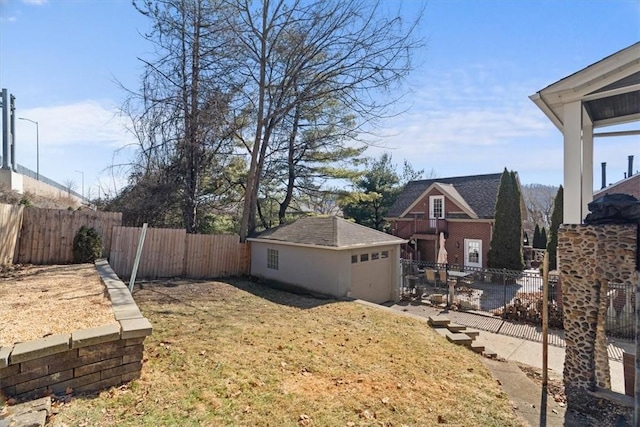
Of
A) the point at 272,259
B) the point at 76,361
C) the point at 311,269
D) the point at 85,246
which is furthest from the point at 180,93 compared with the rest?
the point at 76,361

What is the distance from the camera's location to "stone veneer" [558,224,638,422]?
5.28 metres

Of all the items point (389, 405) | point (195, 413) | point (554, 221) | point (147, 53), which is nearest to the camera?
point (195, 413)

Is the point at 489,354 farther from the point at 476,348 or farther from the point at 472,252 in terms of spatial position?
the point at 472,252

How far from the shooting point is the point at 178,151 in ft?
51.1

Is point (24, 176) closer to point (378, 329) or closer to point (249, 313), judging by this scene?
point (249, 313)

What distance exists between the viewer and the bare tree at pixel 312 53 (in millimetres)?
13719

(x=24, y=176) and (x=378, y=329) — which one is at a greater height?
(x=24, y=176)

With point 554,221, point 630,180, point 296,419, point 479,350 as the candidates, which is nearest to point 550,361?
point 479,350

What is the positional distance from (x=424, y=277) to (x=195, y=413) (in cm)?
1549

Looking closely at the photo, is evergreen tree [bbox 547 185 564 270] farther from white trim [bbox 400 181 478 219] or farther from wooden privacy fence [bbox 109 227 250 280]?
wooden privacy fence [bbox 109 227 250 280]

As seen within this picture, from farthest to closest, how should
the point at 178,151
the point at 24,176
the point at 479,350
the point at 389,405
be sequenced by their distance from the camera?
the point at 24,176 → the point at 178,151 → the point at 479,350 → the point at 389,405

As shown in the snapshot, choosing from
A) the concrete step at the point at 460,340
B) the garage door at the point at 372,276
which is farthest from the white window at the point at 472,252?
the concrete step at the point at 460,340

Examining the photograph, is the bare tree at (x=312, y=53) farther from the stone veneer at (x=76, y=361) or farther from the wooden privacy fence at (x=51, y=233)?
the stone veneer at (x=76, y=361)

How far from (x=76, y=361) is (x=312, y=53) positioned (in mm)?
14421
